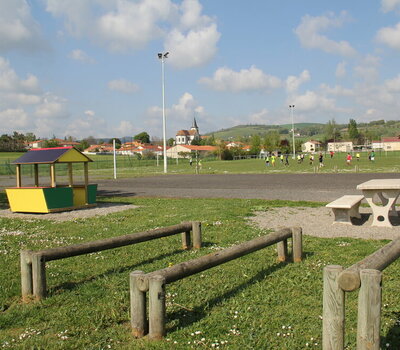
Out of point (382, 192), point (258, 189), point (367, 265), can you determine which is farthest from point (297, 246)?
point (258, 189)

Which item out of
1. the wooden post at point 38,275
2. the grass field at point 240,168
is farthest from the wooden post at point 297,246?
the grass field at point 240,168

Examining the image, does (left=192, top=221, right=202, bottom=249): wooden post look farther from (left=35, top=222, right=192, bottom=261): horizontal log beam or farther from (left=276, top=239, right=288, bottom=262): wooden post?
(left=276, top=239, right=288, bottom=262): wooden post

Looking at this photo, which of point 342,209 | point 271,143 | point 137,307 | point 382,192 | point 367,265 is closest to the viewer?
point 367,265

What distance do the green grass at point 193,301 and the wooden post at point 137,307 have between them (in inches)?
5.0

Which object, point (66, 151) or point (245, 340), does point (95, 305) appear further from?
point (66, 151)

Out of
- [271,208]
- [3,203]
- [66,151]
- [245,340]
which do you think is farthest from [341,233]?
[3,203]

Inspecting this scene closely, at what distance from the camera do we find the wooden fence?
10.6 ft

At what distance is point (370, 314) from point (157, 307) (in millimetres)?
1881

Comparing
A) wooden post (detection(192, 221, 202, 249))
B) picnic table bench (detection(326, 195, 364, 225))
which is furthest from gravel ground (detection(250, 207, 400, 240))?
wooden post (detection(192, 221, 202, 249))

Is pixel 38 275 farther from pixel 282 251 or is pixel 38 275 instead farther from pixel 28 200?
pixel 28 200

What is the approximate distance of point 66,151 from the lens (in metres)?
15.0

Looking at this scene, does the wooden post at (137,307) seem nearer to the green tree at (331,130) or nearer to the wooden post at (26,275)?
the wooden post at (26,275)

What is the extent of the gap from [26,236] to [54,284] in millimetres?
4289

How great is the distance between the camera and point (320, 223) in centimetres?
1062
